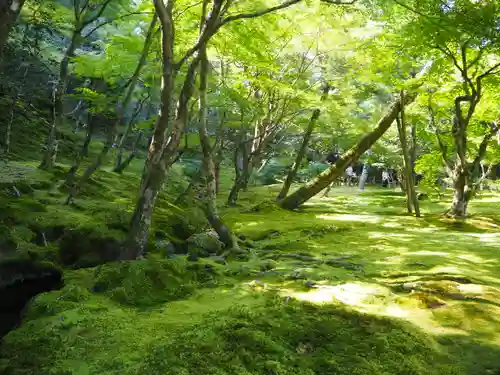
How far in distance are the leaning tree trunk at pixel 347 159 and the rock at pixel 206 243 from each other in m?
7.36

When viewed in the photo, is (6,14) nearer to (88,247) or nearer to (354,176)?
(88,247)

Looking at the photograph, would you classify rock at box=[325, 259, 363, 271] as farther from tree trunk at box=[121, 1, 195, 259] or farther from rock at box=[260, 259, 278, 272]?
tree trunk at box=[121, 1, 195, 259]

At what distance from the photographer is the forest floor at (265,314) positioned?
302 cm

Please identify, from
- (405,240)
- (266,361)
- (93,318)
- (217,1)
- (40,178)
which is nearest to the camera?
(266,361)

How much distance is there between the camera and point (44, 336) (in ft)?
11.0

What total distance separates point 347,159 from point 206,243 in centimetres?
860

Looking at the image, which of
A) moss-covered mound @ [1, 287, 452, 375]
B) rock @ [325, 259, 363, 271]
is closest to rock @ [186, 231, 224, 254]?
rock @ [325, 259, 363, 271]

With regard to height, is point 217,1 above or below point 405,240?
above

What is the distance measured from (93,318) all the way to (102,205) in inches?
218

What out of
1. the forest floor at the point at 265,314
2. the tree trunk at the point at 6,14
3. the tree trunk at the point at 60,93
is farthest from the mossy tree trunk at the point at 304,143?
the tree trunk at the point at 6,14

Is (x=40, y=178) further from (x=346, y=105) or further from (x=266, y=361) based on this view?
(x=346, y=105)

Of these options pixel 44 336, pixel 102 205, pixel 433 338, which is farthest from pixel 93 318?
pixel 102 205

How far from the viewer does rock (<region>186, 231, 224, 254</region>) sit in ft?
24.3

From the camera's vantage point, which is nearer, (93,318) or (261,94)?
(93,318)
